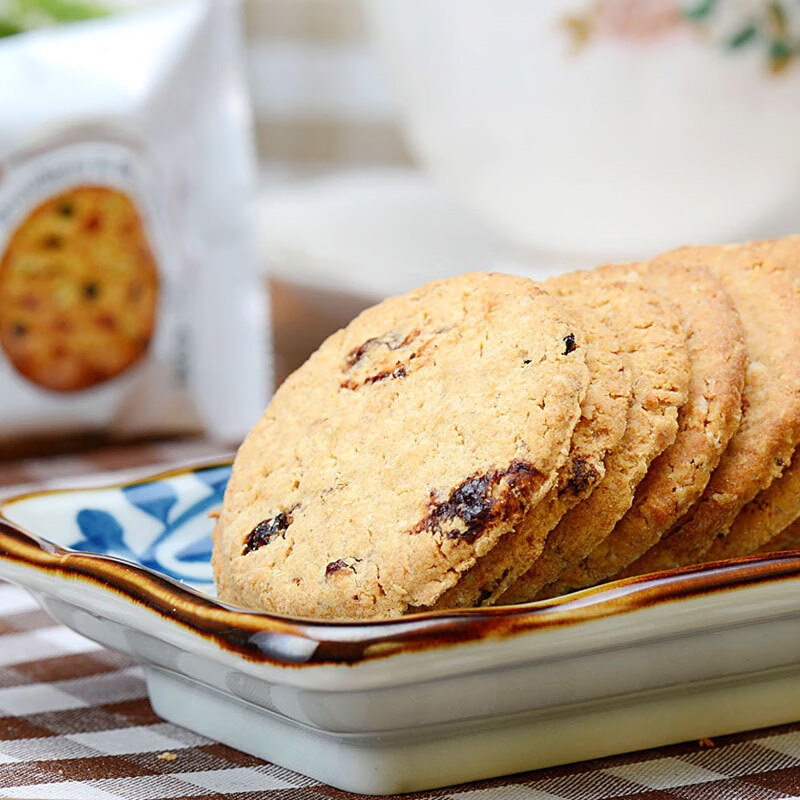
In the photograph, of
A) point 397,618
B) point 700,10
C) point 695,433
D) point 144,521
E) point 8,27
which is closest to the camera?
point 397,618

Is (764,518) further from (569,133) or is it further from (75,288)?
(75,288)

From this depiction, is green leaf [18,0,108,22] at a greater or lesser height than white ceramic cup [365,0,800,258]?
greater

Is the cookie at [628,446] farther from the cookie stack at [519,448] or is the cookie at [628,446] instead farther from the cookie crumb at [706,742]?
the cookie crumb at [706,742]

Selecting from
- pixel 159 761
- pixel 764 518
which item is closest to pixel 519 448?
pixel 764 518

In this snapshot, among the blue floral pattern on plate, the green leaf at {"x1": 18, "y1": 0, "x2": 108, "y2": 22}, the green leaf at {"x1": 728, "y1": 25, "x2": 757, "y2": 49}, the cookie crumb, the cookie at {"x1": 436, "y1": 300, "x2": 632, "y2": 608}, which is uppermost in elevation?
the green leaf at {"x1": 18, "y1": 0, "x2": 108, "y2": 22}

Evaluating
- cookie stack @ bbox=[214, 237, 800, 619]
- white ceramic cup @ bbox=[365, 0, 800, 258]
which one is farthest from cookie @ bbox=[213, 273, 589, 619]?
white ceramic cup @ bbox=[365, 0, 800, 258]

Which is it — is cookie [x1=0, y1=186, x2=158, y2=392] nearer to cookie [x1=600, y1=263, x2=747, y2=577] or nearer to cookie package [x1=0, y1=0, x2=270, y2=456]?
cookie package [x1=0, y1=0, x2=270, y2=456]
